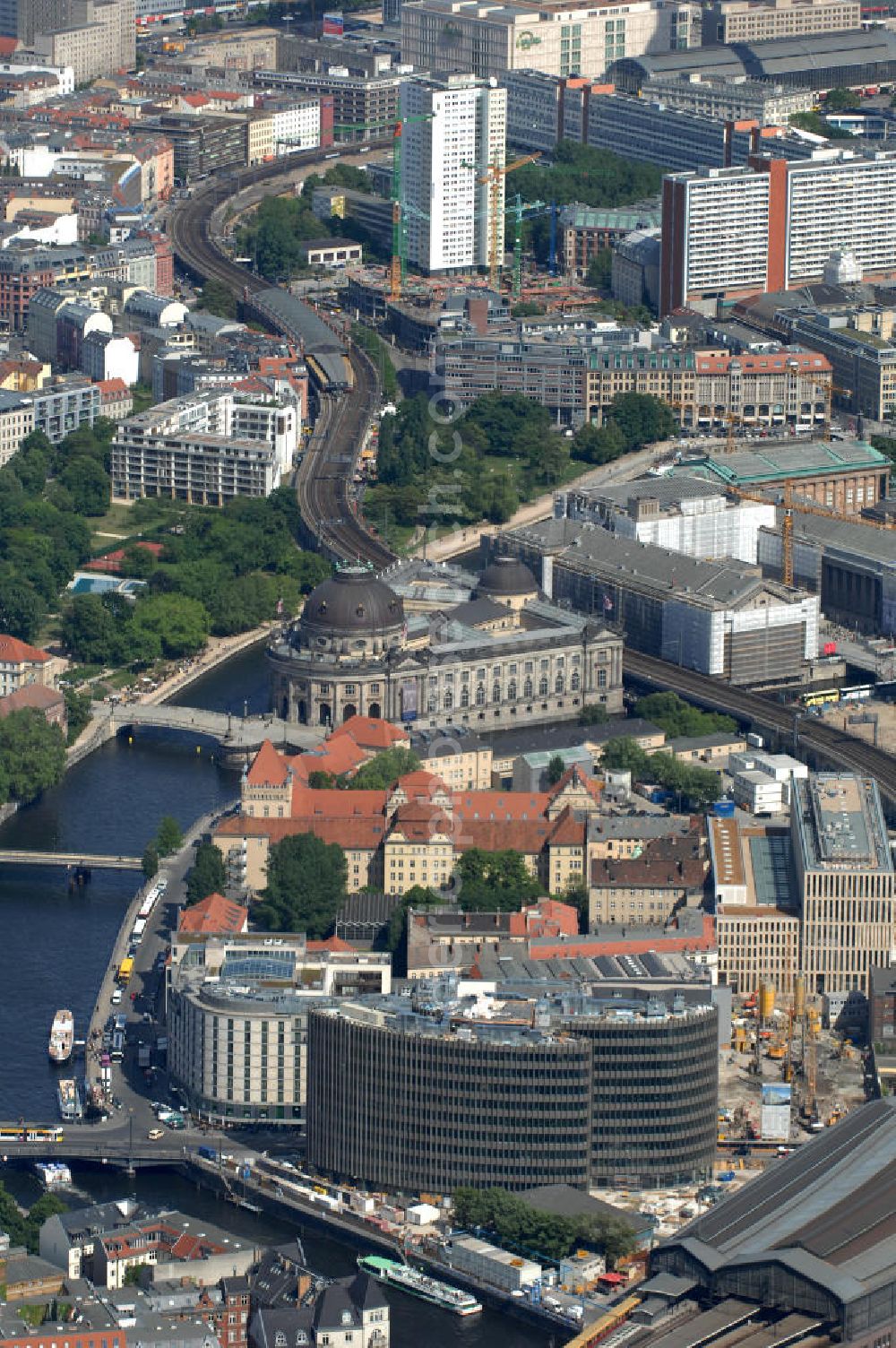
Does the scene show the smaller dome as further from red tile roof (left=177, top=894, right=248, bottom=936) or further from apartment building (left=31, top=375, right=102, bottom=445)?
red tile roof (left=177, top=894, right=248, bottom=936)

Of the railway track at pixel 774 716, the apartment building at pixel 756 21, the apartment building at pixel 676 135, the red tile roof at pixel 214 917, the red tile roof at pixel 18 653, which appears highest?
the apartment building at pixel 756 21

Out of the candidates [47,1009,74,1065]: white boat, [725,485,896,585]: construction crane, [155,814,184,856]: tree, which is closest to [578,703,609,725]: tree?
[725,485,896,585]: construction crane

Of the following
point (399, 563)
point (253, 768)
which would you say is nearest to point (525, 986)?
point (253, 768)

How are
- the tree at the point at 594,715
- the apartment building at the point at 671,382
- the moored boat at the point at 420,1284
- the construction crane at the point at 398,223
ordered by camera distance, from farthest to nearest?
the construction crane at the point at 398,223 < the apartment building at the point at 671,382 < the tree at the point at 594,715 < the moored boat at the point at 420,1284

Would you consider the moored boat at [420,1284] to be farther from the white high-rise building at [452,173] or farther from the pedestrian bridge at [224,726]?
the white high-rise building at [452,173]

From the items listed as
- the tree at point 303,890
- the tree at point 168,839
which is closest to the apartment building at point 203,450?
the tree at point 168,839

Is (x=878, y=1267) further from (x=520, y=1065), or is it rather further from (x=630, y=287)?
(x=630, y=287)
